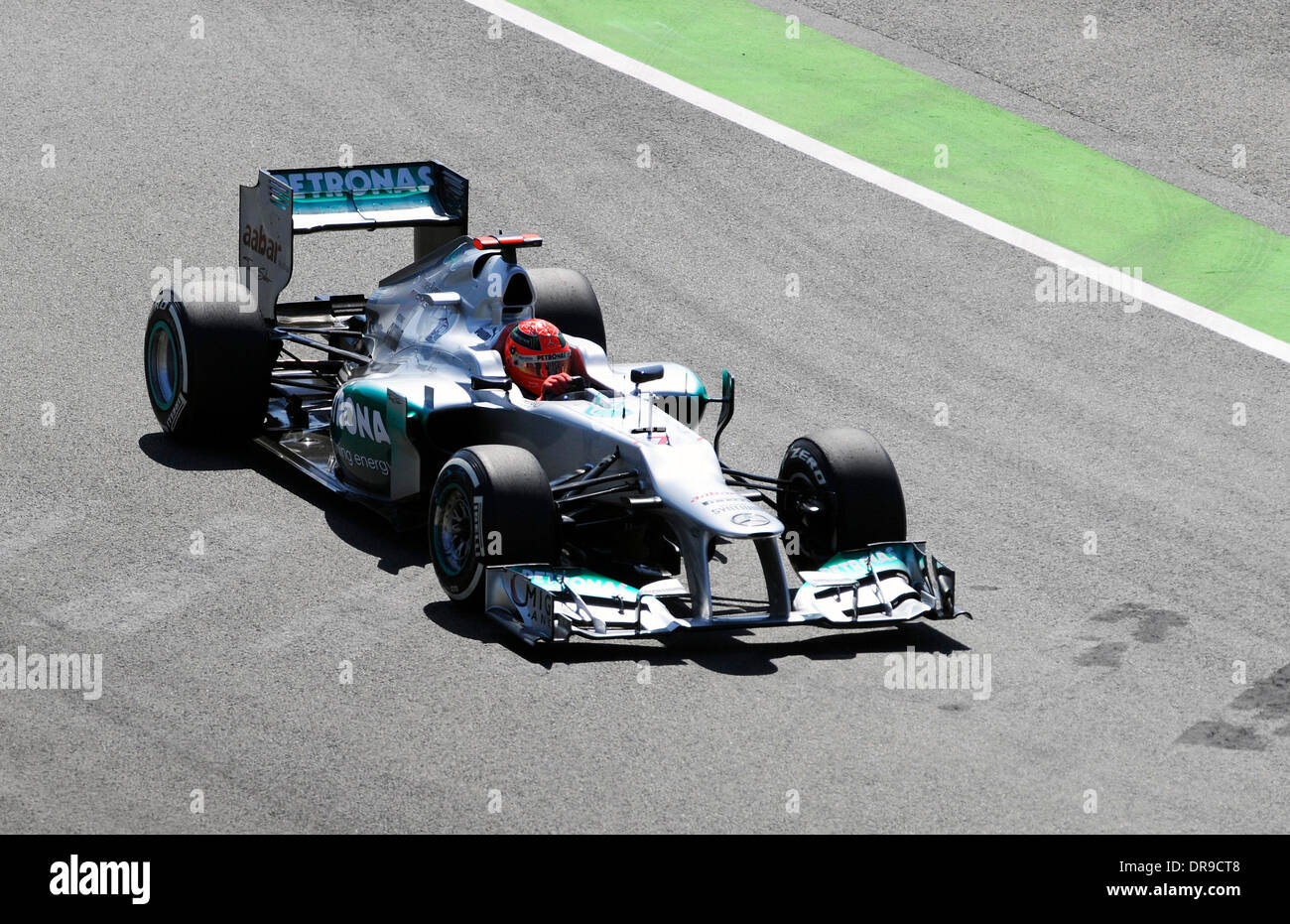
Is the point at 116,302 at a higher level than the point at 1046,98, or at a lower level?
lower

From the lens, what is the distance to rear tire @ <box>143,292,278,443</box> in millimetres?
14094

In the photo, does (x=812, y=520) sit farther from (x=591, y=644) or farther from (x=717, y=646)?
(x=591, y=644)

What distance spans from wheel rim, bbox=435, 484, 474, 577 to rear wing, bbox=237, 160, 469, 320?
3245mm

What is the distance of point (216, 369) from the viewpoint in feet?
46.3

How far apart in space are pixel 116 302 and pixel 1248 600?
1007 cm

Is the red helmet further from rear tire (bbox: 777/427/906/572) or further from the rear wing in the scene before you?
the rear wing

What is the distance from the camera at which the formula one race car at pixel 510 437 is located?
1141cm

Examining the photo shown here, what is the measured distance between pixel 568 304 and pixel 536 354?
2.24 meters

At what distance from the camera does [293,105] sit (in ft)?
69.7

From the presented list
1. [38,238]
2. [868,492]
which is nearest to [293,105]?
[38,238]

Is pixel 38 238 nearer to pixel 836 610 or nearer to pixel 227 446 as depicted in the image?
pixel 227 446

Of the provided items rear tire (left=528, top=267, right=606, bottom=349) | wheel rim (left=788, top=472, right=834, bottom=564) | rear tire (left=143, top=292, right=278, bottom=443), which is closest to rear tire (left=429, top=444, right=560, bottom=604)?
wheel rim (left=788, top=472, right=834, bottom=564)

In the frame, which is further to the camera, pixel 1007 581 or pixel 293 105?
pixel 293 105

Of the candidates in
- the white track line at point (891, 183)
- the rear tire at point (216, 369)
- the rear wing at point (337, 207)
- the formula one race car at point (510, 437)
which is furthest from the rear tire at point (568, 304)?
the white track line at point (891, 183)
